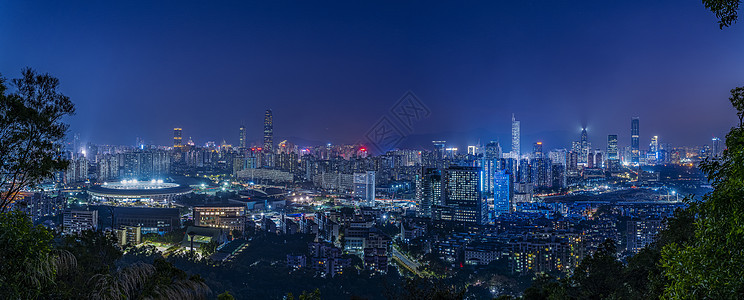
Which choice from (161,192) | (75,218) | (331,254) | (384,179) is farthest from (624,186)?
(75,218)

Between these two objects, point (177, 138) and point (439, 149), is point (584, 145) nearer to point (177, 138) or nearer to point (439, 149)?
point (439, 149)

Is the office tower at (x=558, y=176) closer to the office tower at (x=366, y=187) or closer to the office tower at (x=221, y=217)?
the office tower at (x=366, y=187)

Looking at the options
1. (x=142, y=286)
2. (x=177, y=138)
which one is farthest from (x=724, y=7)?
(x=177, y=138)

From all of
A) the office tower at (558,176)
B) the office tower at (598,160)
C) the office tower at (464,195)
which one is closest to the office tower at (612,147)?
the office tower at (598,160)

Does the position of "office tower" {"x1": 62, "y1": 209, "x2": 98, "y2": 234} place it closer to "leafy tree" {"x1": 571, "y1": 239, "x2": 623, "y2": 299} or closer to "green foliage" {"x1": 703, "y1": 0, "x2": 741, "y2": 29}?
"leafy tree" {"x1": 571, "y1": 239, "x2": 623, "y2": 299}

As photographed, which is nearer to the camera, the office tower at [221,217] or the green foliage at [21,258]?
the green foliage at [21,258]

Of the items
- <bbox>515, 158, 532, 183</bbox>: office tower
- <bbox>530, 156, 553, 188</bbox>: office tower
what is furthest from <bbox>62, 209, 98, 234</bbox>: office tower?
<bbox>530, 156, 553, 188</bbox>: office tower
